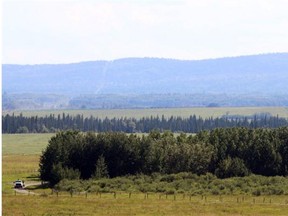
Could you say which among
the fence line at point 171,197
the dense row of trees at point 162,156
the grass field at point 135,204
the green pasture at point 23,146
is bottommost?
the fence line at point 171,197

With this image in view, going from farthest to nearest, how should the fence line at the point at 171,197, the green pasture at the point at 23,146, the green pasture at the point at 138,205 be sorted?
the green pasture at the point at 23,146 < the fence line at the point at 171,197 < the green pasture at the point at 138,205

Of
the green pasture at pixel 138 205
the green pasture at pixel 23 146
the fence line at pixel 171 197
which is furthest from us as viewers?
the green pasture at pixel 23 146

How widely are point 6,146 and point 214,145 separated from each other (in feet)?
283

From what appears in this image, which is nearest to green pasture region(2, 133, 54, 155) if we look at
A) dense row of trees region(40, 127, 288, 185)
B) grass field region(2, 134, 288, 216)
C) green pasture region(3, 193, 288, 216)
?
dense row of trees region(40, 127, 288, 185)

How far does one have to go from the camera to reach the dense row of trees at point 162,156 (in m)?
90.6

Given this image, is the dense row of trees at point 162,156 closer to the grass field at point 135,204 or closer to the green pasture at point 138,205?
the grass field at point 135,204

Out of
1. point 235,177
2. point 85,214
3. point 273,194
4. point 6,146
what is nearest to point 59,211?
point 85,214

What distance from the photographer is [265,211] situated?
5978 centimetres

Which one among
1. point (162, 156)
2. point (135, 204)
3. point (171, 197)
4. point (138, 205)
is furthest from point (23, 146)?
point (138, 205)

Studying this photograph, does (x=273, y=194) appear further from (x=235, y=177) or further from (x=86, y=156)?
(x=86, y=156)

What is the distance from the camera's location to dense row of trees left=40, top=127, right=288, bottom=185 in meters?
90.6

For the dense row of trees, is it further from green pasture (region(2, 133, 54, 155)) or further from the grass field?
green pasture (region(2, 133, 54, 155))

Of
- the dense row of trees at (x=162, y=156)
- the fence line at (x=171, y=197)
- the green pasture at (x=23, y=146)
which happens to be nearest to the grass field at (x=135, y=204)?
the fence line at (x=171, y=197)

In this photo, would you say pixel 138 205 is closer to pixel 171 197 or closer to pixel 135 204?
pixel 135 204
